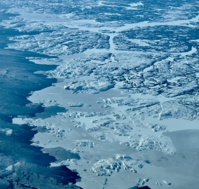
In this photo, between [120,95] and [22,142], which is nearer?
[22,142]

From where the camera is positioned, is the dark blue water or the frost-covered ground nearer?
the dark blue water

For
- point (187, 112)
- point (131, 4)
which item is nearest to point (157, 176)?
point (187, 112)

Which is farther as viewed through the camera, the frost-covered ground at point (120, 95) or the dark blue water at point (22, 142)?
the frost-covered ground at point (120, 95)

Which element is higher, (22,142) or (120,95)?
(22,142)

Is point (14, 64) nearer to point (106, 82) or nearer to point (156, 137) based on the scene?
point (106, 82)
